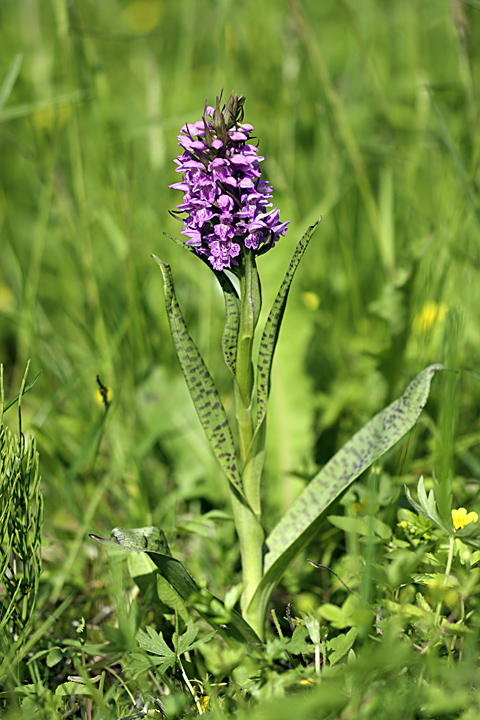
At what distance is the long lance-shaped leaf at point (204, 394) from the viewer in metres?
1.45

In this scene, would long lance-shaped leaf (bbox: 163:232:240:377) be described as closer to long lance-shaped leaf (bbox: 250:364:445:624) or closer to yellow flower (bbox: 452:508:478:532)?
long lance-shaped leaf (bbox: 250:364:445:624)

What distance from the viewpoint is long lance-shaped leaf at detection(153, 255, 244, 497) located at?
1452 mm

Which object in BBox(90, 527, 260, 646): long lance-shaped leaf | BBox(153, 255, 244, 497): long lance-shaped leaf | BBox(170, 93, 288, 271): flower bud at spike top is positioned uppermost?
BBox(170, 93, 288, 271): flower bud at spike top

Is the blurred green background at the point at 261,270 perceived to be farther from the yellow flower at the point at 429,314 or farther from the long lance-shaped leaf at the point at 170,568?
the long lance-shaped leaf at the point at 170,568

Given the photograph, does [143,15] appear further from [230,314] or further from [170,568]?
[170,568]

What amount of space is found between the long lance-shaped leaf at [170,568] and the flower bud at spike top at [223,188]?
65 centimetres

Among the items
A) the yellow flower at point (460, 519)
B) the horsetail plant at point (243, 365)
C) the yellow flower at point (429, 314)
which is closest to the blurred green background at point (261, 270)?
the yellow flower at point (429, 314)

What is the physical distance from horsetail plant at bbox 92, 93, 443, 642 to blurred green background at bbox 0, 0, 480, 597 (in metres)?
0.31

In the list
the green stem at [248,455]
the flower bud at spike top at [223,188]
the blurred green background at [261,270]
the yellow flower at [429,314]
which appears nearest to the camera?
the flower bud at spike top at [223,188]

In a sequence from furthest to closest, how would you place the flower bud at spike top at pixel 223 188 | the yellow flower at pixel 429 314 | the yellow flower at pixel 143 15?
the yellow flower at pixel 143 15 < the yellow flower at pixel 429 314 < the flower bud at spike top at pixel 223 188

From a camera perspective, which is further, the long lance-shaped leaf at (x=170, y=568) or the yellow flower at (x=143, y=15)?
the yellow flower at (x=143, y=15)

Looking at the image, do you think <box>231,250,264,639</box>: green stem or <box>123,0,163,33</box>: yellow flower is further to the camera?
<box>123,0,163,33</box>: yellow flower

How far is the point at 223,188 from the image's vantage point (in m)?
1.34

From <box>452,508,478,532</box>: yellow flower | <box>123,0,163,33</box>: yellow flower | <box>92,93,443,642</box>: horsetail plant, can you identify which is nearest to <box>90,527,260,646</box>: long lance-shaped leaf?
<box>92,93,443,642</box>: horsetail plant
